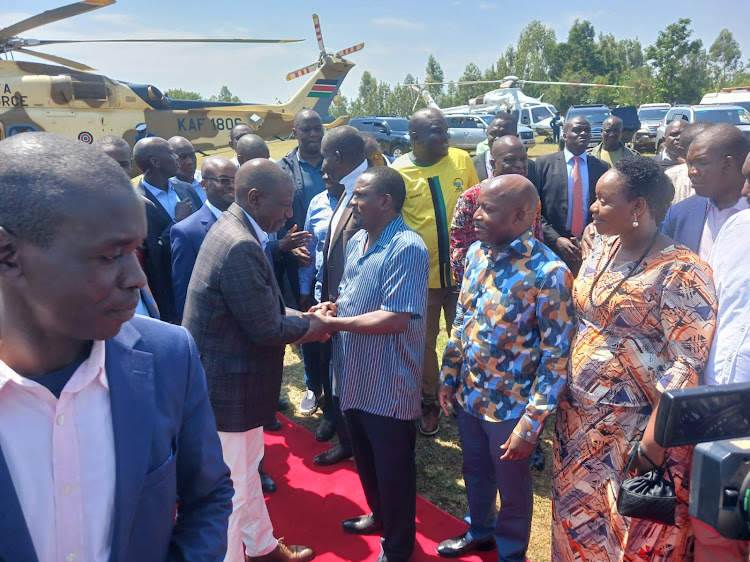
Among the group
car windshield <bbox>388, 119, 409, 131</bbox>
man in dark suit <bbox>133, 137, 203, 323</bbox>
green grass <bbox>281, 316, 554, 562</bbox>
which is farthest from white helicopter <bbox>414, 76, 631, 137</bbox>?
green grass <bbox>281, 316, 554, 562</bbox>

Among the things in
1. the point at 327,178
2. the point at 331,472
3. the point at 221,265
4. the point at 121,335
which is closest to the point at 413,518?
the point at 331,472

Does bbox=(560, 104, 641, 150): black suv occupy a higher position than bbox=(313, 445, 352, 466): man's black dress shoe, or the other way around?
bbox=(560, 104, 641, 150): black suv

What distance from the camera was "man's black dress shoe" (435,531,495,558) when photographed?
2.89 metres

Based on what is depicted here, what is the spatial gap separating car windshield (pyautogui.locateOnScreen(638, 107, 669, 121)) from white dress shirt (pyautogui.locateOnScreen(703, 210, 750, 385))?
23.8m

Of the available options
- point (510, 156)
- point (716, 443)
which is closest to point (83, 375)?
point (716, 443)

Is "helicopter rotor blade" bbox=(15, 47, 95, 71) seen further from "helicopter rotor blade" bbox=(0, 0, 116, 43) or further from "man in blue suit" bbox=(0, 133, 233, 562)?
"man in blue suit" bbox=(0, 133, 233, 562)

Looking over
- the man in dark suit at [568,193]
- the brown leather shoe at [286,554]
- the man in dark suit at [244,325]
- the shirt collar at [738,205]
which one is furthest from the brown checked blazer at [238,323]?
the man in dark suit at [568,193]

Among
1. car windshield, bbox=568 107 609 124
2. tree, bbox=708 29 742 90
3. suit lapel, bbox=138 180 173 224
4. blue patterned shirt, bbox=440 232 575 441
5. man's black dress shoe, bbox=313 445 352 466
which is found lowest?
man's black dress shoe, bbox=313 445 352 466

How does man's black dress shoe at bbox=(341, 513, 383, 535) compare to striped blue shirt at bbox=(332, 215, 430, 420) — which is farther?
man's black dress shoe at bbox=(341, 513, 383, 535)

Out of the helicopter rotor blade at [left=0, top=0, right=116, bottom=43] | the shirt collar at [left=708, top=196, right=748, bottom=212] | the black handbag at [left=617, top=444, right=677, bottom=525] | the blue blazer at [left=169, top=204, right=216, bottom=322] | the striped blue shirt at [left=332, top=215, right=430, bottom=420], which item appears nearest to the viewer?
the black handbag at [left=617, top=444, right=677, bottom=525]

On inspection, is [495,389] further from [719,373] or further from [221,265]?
[221,265]

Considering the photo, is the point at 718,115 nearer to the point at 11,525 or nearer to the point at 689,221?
the point at 689,221

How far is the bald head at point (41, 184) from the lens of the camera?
93cm

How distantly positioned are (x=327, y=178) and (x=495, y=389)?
233cm
